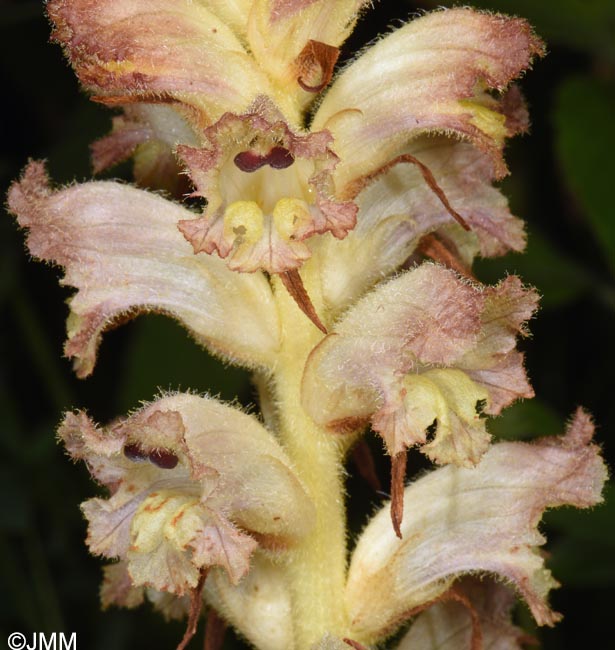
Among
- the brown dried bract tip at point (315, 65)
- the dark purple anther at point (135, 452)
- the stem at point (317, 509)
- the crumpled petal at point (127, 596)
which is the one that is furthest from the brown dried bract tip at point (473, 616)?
the brown dried bract tip at point (315, 65)

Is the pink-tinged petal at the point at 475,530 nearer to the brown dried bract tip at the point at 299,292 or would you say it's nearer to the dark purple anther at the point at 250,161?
the brown dried bract tip at the point at 299,292

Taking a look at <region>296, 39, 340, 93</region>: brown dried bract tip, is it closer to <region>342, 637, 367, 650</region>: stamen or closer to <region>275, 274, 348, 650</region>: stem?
<region>275, 274, 348, 650</region>: stem

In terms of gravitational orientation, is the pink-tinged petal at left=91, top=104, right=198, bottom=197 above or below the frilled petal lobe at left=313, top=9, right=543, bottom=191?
below

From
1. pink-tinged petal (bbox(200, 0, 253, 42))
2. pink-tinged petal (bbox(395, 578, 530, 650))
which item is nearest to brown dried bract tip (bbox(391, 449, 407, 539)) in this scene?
pink-tinged petal (bbox(395, 578, 530, 650))

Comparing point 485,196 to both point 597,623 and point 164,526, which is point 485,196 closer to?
point 164,526

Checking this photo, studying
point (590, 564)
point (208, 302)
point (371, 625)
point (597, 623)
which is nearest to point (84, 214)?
point (208, 302)
